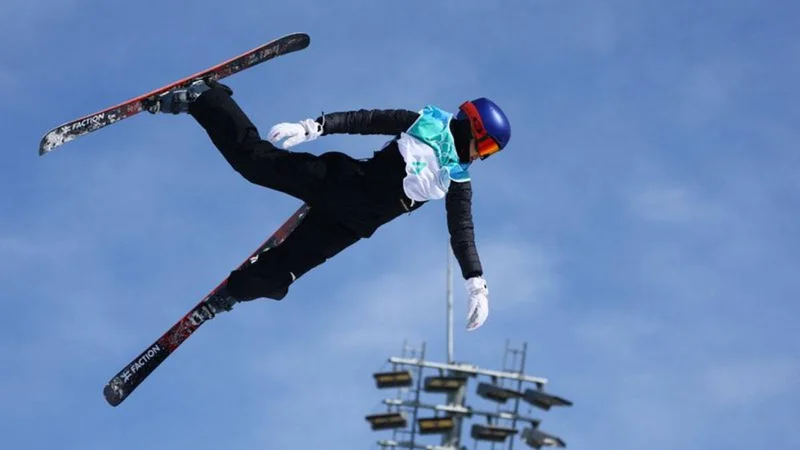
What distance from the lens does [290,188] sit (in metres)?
10.9

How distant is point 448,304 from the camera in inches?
1180

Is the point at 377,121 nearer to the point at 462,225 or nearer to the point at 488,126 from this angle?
the point at 488,126

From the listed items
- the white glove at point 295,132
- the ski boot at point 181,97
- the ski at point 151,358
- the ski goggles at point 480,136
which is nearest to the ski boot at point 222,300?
the ski at point 151,358

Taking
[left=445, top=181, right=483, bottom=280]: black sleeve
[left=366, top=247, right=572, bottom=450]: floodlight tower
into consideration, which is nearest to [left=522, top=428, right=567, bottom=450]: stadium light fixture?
[left=366, top=247, right=572, bottom=450]: floodlight tower

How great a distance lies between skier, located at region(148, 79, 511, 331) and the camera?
425 inches

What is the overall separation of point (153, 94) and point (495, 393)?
18629 millimetres

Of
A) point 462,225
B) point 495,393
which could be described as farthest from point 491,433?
point 462,225

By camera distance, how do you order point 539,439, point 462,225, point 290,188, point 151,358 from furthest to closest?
point 539,439 → point 151,358 → point 462,225 → point 290,188

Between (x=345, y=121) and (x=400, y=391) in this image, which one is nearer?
(x=345, y=121)

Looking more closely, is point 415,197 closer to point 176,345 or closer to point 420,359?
point 176,345

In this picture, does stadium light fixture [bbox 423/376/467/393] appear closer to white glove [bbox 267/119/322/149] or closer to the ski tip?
the ski tip

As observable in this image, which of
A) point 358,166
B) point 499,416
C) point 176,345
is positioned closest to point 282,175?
point 358,166

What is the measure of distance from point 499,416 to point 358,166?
18782 mm

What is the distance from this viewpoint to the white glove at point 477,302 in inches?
424
